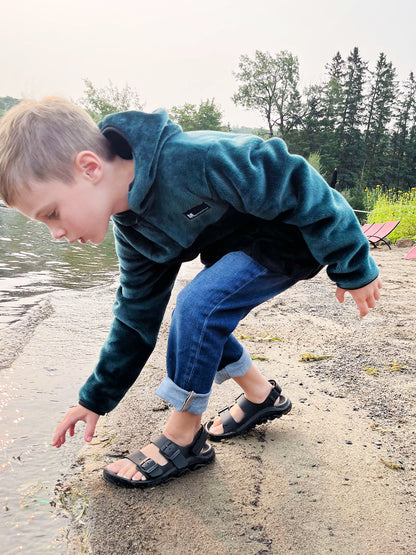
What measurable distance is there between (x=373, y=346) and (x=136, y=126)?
6.11ft

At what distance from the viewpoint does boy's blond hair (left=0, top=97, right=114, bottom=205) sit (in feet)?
4.33

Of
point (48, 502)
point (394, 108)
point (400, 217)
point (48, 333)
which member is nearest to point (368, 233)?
point (400, 217)

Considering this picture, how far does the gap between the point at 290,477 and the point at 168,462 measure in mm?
395

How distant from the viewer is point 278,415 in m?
1.83

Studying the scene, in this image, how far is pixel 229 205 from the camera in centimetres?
147

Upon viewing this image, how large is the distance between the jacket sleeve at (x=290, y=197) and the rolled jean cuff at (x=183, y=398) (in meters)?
0.57

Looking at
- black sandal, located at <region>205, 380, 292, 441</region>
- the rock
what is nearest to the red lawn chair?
the rock

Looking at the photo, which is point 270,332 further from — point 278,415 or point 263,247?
point 263,247

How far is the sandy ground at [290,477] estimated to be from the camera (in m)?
1.22

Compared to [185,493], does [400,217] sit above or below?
below

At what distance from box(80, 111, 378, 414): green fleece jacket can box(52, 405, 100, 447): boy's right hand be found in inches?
21.7

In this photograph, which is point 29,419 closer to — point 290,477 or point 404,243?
point 290,477

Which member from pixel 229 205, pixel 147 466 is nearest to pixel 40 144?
pixel 229 205

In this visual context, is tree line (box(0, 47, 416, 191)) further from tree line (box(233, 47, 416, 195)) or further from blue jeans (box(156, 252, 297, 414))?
blue jeans (box(156, 252, 297, 414))
